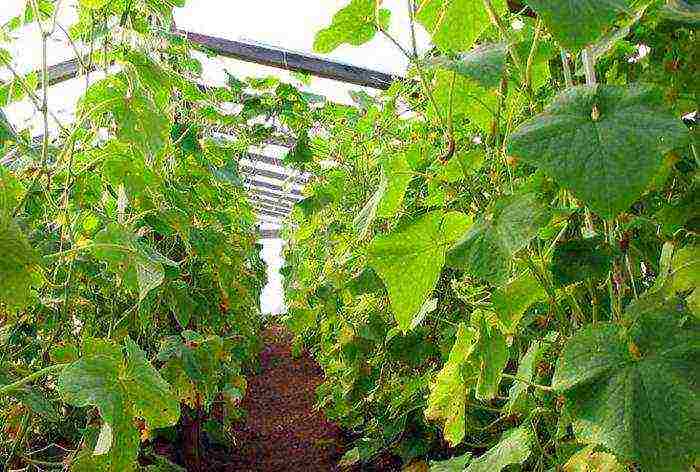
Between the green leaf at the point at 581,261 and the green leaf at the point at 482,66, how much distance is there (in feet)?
0.73

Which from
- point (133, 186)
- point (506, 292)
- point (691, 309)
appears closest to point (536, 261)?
point (506, 292)

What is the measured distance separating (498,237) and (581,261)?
4.2 inches

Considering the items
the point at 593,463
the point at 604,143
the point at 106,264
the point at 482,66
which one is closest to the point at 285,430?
the point at 106,264

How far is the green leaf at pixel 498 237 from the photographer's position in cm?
83

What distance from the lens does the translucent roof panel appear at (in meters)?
4.72

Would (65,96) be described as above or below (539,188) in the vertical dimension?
above

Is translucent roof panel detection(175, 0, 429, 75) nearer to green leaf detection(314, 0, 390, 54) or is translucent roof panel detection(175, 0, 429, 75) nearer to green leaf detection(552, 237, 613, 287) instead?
green leaf detection(314, 0, 390, 54)

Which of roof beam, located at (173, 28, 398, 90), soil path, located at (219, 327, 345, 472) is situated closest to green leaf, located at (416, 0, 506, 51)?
soil path, located at (219, 327, 345, 472)

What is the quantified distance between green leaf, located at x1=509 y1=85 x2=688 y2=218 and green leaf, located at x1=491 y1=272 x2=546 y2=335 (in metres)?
0.30

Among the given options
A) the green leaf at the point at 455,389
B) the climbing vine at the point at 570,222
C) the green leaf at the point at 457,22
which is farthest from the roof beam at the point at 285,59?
the green leaf at the point at 457,22

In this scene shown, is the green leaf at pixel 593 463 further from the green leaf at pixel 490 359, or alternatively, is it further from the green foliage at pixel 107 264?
the green foliage at pixel 107 264

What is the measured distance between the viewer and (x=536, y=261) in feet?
3.32

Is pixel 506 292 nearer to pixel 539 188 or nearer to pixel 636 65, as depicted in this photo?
pixel 539 188

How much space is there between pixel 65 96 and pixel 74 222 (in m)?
3.89
